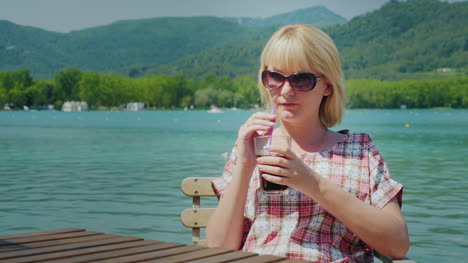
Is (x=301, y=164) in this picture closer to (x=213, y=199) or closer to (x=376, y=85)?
(x=213, y=199)

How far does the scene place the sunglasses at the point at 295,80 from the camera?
2865 mm

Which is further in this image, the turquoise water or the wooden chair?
the turquoise water

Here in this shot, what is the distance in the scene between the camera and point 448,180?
55.1ft

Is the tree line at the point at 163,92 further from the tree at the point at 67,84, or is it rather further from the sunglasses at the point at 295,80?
the sunglasses at the point at 295,80

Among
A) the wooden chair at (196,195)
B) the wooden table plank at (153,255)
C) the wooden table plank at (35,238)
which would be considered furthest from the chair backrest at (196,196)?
the wooden table plank at (153,255)

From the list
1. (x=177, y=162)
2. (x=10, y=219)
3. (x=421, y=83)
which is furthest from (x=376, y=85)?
(x=10, y=219)

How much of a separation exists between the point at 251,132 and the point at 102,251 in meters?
0.87

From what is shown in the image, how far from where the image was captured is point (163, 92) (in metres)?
178

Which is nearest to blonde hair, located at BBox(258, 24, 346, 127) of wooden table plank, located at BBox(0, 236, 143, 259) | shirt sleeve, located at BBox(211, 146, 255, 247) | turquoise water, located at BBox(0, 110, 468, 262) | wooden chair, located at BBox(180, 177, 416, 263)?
shirt sleeve, located at BBox(211, 146, 255, 247)

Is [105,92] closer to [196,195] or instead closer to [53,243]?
[196,195]

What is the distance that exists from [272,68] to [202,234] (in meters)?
7.43

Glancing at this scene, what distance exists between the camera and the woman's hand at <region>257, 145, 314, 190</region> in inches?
97.7

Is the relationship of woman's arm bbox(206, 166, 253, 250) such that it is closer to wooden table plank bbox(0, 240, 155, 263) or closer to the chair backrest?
wooden table plank bbox(0, 240, 155, 263)

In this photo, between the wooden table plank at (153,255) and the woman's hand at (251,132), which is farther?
the wooden table plank at (153,255)
